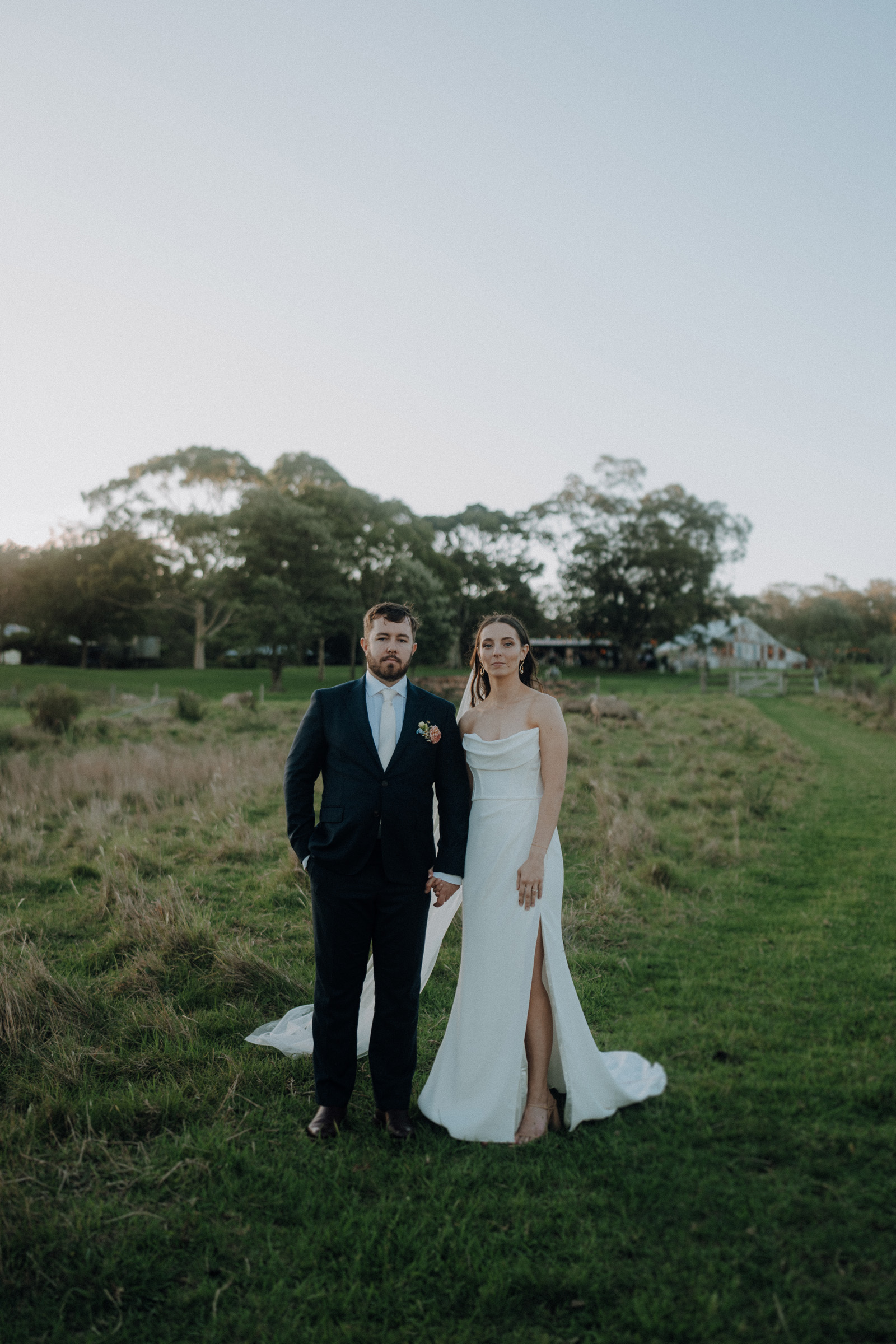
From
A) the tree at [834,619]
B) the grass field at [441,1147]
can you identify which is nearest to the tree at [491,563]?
the tree at [834,619]

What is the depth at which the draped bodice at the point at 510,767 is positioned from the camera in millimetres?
3775

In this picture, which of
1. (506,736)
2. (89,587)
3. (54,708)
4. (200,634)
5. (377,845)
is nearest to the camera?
(377,845)

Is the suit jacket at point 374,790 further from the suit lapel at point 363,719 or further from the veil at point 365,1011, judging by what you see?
the veil at point 365,1011

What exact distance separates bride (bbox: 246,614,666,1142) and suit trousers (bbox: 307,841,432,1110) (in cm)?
19

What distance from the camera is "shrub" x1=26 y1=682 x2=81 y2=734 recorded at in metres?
19.9

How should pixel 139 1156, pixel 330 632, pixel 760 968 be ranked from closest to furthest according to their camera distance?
pixel 139 1156 → pixel 760 968 → pixel 330 632

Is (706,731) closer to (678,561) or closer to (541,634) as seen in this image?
(678,561)

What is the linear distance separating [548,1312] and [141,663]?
5982cm

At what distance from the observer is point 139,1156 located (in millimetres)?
3518

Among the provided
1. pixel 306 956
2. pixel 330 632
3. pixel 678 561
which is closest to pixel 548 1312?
pixel 306 956

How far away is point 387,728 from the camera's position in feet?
12.2

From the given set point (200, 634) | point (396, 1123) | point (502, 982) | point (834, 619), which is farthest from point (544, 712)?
point (834, 619)

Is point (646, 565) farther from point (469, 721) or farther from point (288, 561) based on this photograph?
point (469, 721)

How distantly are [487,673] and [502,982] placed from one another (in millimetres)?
1427
